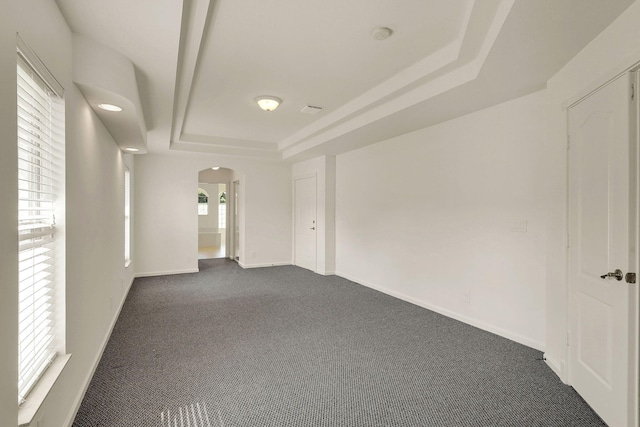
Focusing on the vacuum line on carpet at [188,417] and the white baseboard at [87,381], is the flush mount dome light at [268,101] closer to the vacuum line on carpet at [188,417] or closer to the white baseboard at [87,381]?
the white baseboard at [87,381]

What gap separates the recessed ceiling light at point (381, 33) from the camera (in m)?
2.55

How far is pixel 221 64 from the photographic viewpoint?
3146 mm

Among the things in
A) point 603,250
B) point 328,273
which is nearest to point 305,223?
point 328,273

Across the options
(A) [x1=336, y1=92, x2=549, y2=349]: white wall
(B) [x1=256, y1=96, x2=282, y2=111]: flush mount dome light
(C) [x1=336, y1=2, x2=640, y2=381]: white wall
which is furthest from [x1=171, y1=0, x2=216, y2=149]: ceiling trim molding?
(A) [x1=336, y1=92, x2=549, y2=349]: white wall

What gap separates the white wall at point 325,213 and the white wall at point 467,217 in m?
0.93

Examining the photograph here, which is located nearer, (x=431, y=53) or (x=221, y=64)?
(x=431, y=53)

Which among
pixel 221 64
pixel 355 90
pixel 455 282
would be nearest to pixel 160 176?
pixel 221 64

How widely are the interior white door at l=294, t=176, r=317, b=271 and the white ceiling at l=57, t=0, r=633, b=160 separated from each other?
8.58ft

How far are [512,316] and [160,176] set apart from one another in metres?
6.23

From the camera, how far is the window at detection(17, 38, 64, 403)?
1554mm

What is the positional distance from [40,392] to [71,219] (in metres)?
1.00

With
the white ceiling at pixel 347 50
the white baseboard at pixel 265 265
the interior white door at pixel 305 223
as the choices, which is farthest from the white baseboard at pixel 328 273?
the white ceiling at pixel 347 50

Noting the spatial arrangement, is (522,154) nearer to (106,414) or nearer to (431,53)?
(431,53)

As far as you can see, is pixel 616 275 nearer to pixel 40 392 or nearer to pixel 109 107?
pixel 40 392
